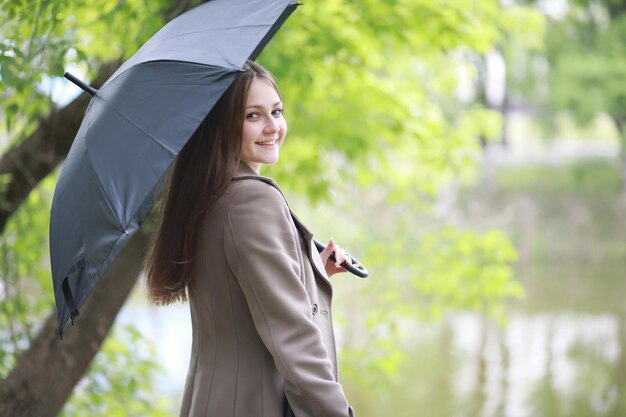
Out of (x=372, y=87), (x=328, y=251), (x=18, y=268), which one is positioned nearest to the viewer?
(x=328, y=251)

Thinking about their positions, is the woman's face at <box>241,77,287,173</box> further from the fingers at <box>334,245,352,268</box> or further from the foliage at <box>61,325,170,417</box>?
the foliage at <box>61,325,170,417</box>

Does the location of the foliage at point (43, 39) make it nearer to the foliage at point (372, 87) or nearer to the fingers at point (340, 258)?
the foliage at point (372, 87)

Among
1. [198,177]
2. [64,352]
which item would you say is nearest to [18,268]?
[64,352]

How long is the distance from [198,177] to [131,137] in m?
0.16

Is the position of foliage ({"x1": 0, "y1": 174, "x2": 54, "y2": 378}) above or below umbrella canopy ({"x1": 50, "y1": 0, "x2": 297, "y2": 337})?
below

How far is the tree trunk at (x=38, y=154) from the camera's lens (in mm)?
3195

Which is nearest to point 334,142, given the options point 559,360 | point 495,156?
point 559,360

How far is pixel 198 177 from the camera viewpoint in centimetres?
173

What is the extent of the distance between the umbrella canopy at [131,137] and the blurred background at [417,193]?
888 mm

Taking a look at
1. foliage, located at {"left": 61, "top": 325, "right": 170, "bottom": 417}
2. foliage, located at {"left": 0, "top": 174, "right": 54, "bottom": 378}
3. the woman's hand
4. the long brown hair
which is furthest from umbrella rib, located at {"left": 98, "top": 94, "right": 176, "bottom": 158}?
foliage, located at {"left": 61, "top": 325, "right": 170, "bottom": 417}

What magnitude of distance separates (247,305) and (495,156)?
19.3m

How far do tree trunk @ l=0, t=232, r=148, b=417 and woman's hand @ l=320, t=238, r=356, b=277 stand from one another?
4.64 ft

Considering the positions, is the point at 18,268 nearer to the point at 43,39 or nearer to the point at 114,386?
the point at 114,386

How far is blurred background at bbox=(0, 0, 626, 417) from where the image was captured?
3.33 m
